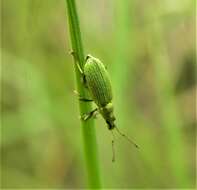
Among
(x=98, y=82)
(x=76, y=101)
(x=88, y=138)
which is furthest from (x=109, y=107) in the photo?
(x=76, y=101)

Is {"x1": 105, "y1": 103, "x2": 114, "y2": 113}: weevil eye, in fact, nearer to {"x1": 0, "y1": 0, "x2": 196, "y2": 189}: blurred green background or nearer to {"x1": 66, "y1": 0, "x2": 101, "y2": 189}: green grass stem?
{"x1": 0, "y1": 0, "x2": 196, "y2": 189}: blurred green background

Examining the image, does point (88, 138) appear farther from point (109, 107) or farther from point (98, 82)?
point (109, 107)

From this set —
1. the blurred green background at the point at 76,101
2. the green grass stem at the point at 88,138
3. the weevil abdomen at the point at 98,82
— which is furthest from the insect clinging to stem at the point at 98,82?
the blurred green background at the point at 76,101

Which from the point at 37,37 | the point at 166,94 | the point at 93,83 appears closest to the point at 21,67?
the point at 37,37

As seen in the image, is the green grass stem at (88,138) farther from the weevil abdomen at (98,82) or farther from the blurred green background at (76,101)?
the blurred green background at (76,101)

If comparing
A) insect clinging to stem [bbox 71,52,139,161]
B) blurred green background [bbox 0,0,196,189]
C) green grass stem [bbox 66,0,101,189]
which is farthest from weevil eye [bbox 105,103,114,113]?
green grass stem [bbox 66,0,101,189]

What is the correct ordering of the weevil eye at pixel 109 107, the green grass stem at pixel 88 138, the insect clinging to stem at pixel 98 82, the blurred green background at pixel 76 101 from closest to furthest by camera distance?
the green grass stem at pixel 88 138 < the insect clinging to stem at pixel 98 82 < the weevil eye at pixel 109 107 < the blurred green background at pixel 76 101
